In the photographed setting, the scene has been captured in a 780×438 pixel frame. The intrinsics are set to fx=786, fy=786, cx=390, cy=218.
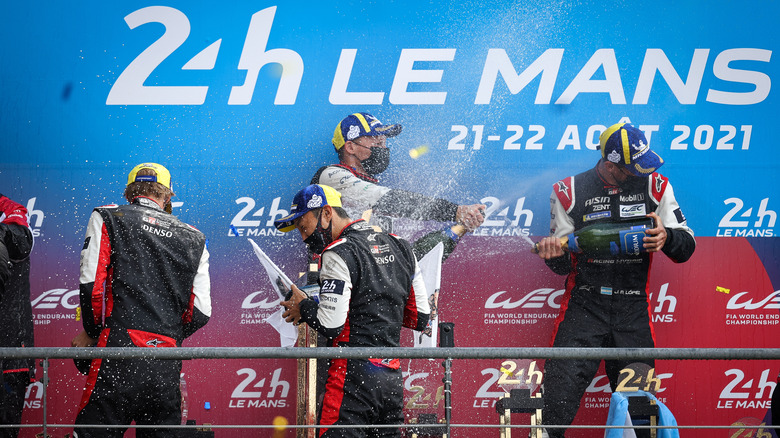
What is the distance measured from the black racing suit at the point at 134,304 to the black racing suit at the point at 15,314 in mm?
808

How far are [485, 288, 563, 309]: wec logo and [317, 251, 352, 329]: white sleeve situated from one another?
6.25 feet

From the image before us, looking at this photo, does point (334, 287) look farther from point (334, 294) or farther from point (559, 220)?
point (559, 220)

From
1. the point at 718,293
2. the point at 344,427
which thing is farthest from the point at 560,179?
the point at 344,427

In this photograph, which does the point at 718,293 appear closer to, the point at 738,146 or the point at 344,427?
the point at 738,146

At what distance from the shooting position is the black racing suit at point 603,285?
184 inches

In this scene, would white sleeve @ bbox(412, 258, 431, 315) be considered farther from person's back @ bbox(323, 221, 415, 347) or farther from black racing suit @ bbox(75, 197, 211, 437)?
black racing suit @ bbox(75, 197, 211, 437)

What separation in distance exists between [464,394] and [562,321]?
0.86 metres

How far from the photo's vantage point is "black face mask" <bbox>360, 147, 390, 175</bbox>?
17.0 feet

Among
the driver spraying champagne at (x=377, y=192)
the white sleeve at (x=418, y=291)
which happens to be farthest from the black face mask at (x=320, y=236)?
the driver spraying champagne at (x=377, y=192)

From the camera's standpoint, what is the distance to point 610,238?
4.74 metres

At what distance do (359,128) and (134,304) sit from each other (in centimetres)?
195

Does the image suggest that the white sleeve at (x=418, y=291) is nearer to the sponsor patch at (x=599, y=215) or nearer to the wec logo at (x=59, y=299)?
the sponsor patch at (x=599, y=215)

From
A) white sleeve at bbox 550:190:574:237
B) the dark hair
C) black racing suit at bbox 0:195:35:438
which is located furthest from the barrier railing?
white sleeve at bbox 550:190:574:237

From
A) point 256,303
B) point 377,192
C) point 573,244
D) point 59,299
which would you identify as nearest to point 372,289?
point 377,192
